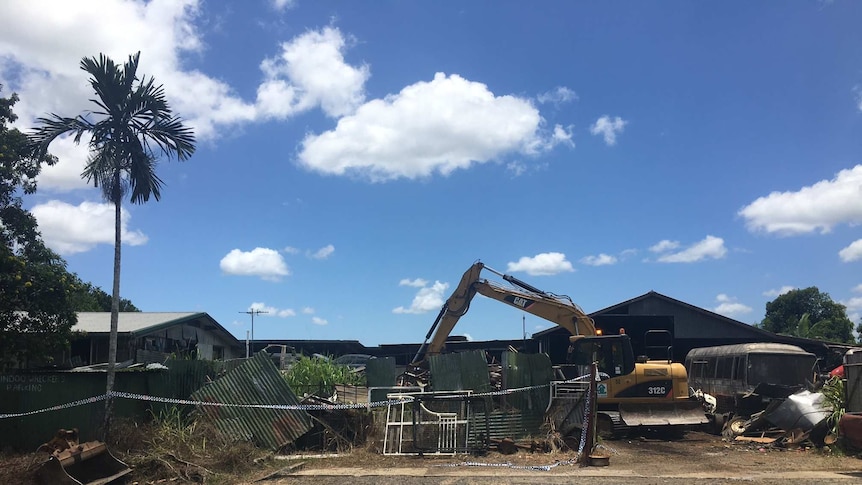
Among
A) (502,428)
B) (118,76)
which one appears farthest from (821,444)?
(118,76)

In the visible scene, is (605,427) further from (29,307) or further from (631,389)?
(29,307)

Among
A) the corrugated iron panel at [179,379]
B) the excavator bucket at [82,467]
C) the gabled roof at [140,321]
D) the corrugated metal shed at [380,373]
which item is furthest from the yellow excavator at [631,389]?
the gabled roof at [140,321]

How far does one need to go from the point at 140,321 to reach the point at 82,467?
15.9 m

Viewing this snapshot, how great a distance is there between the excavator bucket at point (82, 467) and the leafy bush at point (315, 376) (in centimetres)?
620

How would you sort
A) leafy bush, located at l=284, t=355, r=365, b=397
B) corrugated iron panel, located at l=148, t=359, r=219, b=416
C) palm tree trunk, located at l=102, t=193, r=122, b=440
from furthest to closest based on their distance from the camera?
1. leafy bush, located at l=284, t=355, r=365, b=397
2. corrugated iron panel, located at l=148, t=359, r=219, b=416
3. palm tree trunk, located at l=102, t=193, r=122, b=440

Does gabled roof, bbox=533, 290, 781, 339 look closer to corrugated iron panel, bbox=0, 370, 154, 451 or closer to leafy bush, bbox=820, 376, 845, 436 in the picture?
leafy bush, bbox=820, 376, 845, 436

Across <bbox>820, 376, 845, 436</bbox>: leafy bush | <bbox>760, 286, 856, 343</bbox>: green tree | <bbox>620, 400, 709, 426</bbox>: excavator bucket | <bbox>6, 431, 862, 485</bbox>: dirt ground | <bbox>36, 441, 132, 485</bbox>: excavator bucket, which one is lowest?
<bbox>6, 431, 862, 485</bbox>: dirt ground

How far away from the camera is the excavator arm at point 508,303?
20984mm

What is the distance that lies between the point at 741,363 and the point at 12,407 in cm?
2007

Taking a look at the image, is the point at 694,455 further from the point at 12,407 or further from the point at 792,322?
the point at 792,322

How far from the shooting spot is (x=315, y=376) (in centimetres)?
1881

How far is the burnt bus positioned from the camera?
19109mm

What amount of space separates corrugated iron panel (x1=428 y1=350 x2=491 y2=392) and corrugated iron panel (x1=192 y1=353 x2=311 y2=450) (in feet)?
12.0

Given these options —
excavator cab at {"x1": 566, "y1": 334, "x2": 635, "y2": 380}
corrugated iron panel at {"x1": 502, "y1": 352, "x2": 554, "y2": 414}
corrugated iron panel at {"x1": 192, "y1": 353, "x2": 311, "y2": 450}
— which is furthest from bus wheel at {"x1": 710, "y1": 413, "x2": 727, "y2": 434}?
corrugated iron panel at {"x1": 192, "y1": 353, "x2": 311, "y2": 450}
